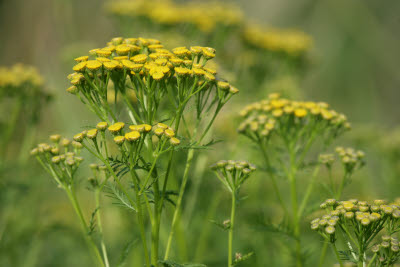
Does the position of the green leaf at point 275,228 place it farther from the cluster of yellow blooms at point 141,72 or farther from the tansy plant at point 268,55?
the tansy plant at point 268,55

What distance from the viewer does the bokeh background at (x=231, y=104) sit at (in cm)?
421

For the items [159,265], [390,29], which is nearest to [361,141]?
[159,265]

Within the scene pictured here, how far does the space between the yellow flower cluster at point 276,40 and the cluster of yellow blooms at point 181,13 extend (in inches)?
10.4

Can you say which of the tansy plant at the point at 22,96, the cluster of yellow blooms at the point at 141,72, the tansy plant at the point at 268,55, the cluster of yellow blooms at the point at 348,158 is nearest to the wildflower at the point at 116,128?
the cluster of yellow blooms at the point at 141,72

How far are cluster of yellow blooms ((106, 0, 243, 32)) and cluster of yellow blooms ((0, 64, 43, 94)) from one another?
1528mm

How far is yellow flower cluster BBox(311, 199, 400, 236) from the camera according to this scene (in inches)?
84.0

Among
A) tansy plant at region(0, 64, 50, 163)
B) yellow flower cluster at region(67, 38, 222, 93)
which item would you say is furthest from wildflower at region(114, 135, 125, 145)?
tansy plant at region(0, 64, 50, 163)

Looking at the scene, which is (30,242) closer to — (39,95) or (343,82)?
(39,95)

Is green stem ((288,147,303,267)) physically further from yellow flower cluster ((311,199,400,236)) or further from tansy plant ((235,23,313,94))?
tansy plant ((235,23,313,94))

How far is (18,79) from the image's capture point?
3.84 m

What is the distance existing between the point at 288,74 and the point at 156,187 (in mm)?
3744

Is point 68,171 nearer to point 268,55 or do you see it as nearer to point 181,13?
point 181,13

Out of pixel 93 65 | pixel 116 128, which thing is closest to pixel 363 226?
pixel 116 128

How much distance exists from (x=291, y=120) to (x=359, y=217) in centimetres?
113
